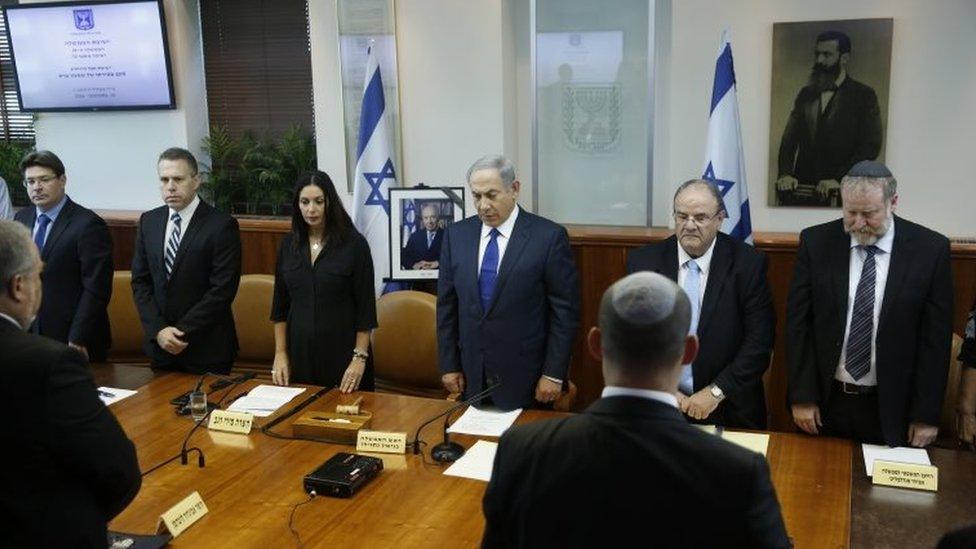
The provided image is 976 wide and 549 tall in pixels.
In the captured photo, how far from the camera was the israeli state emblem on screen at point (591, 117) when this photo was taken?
5.50 m

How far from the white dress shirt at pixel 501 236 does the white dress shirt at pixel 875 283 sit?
3.94 ft

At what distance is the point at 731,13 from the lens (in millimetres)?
4949

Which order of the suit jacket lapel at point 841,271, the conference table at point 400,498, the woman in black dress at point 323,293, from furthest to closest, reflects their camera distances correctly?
1. the woman in black dress at point 323,293
2. the suit jacket lapel at point 841,271
3. the conference table at point 400,498

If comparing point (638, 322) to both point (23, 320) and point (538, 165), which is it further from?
point (538, 165)

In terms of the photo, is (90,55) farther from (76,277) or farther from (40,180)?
(76,277)

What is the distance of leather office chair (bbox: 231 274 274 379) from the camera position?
15.6 feet

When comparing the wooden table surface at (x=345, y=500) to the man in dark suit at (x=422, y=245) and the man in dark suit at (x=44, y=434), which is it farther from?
the man in dark suit at (x=422, y=245)

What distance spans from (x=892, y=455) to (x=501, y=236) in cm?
152

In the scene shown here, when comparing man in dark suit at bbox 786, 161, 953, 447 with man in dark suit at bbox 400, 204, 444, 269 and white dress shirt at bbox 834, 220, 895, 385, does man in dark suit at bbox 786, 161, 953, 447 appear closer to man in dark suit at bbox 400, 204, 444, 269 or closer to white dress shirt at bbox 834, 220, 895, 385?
white dress shirt at bbox 834, 220, 895, 385

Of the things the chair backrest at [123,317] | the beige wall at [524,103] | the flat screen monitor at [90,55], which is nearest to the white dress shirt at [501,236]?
the beige wall at [524,103]

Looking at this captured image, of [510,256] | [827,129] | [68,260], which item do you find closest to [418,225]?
[510,256]

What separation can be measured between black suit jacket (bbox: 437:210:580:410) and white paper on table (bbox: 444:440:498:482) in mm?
535

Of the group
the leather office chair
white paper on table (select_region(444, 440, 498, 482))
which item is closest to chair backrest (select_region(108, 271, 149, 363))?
the leather office chair

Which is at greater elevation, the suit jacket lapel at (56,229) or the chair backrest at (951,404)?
the suit jacket lapel at (56,229)
